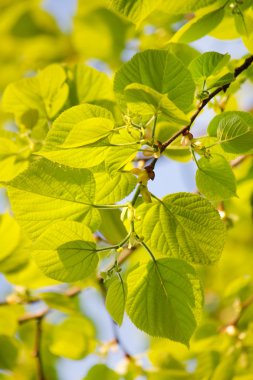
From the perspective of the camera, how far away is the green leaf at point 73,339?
168 centimetres

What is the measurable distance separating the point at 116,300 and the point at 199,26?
49 centimetres

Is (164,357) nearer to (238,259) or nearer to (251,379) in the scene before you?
(251,379)

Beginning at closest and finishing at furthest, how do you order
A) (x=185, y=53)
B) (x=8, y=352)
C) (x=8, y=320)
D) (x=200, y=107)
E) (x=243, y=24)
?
(x=200, y=107)
(x=243, y=24)
(x=185, y=53)
(x=8, y=320)
(x=8, y=352)

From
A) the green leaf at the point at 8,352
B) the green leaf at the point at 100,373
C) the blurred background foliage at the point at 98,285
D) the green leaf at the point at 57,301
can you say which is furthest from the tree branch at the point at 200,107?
the green leaf at the point at 8,352

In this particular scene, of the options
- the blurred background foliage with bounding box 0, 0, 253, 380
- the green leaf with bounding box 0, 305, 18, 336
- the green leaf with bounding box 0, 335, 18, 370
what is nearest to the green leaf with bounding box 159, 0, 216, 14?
the blurred background foliage with bounding box 0, 0, 253, 380

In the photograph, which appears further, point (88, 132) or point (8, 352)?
point (8, 352)

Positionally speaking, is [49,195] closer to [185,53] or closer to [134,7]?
[134,7]

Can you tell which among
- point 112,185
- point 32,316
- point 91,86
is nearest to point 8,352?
point 32,316

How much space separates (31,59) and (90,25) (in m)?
0.50

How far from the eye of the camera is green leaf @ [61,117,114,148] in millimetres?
802

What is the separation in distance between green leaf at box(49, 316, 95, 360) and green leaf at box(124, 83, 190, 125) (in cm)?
102

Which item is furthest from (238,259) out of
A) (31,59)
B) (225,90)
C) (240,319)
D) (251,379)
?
(225,90)

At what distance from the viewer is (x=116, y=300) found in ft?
2.81

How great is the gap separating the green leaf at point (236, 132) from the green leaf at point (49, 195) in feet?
0.66
